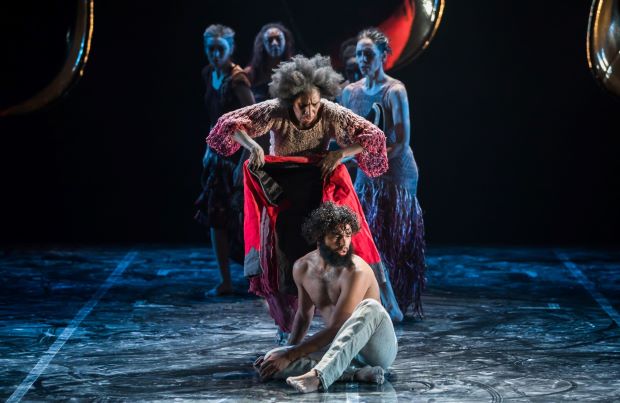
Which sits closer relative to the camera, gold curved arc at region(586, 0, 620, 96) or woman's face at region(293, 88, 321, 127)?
woman's face at region(293, 88, 321, 127)

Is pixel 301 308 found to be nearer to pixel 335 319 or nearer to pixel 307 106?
pixel 335 319

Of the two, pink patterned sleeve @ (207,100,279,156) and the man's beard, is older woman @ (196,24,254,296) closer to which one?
pink patterned sleeve @ (207,100,279,156)

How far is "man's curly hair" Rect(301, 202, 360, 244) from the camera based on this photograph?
5.14m

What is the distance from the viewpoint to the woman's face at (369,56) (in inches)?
262

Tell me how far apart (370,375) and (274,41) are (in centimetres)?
338

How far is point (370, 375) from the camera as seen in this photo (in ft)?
16.5

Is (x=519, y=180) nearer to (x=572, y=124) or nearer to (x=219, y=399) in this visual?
(x=572, y=124)

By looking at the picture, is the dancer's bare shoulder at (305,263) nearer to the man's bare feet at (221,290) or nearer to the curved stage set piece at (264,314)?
the curved stage set piece at (264,314)

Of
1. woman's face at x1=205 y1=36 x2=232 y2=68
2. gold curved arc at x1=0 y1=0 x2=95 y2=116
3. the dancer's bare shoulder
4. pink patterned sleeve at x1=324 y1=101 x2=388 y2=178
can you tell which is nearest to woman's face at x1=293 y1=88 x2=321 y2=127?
pink patterned sleeve at x1=324 y1=101 x2=388 y2=178

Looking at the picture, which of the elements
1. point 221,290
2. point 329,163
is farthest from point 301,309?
point 221,290

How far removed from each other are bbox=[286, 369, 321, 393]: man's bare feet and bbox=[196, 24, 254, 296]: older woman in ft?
9.47

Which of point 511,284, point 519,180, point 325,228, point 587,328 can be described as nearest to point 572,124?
point 519,180

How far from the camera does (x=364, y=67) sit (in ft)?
22.0

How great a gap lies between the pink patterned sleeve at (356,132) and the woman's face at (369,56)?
94cm
